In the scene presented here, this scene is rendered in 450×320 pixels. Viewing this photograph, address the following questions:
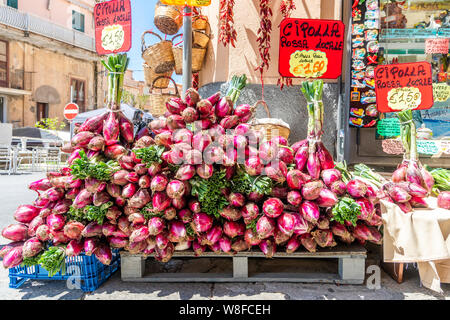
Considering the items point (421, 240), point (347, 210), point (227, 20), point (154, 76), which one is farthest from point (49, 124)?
point (421, 240)

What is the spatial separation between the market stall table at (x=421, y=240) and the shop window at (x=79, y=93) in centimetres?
1987

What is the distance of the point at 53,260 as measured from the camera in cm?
156

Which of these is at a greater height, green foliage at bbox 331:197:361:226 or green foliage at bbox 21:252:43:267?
green foliage at bbox 331:197:361:226

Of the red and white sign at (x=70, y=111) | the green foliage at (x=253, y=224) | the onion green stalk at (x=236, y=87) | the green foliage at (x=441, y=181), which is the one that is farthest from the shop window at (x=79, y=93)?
the green foliage at (x=441, y=181)

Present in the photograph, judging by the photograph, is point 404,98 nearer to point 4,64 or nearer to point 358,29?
point 358,29

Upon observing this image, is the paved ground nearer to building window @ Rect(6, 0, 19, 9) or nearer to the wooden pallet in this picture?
the wooden pallet

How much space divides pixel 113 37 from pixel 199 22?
167 centimetres

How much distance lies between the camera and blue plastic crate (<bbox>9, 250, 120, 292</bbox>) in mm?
1685

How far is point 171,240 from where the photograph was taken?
1.64 m

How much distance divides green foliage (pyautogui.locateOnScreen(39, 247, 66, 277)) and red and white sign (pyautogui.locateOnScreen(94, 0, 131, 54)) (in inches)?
60.2

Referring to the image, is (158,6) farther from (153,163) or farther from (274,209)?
(274,209)

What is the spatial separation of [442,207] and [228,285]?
1.42m

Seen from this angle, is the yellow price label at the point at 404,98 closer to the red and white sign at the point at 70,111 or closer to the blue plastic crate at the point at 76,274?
the blue plastic crate at the point at 76,274

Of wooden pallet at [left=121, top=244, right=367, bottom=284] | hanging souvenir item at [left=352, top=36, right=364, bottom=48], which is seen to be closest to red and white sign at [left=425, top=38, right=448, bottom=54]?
hanging souvenir item at [left=352, top=36, right=364, bottom=48]
